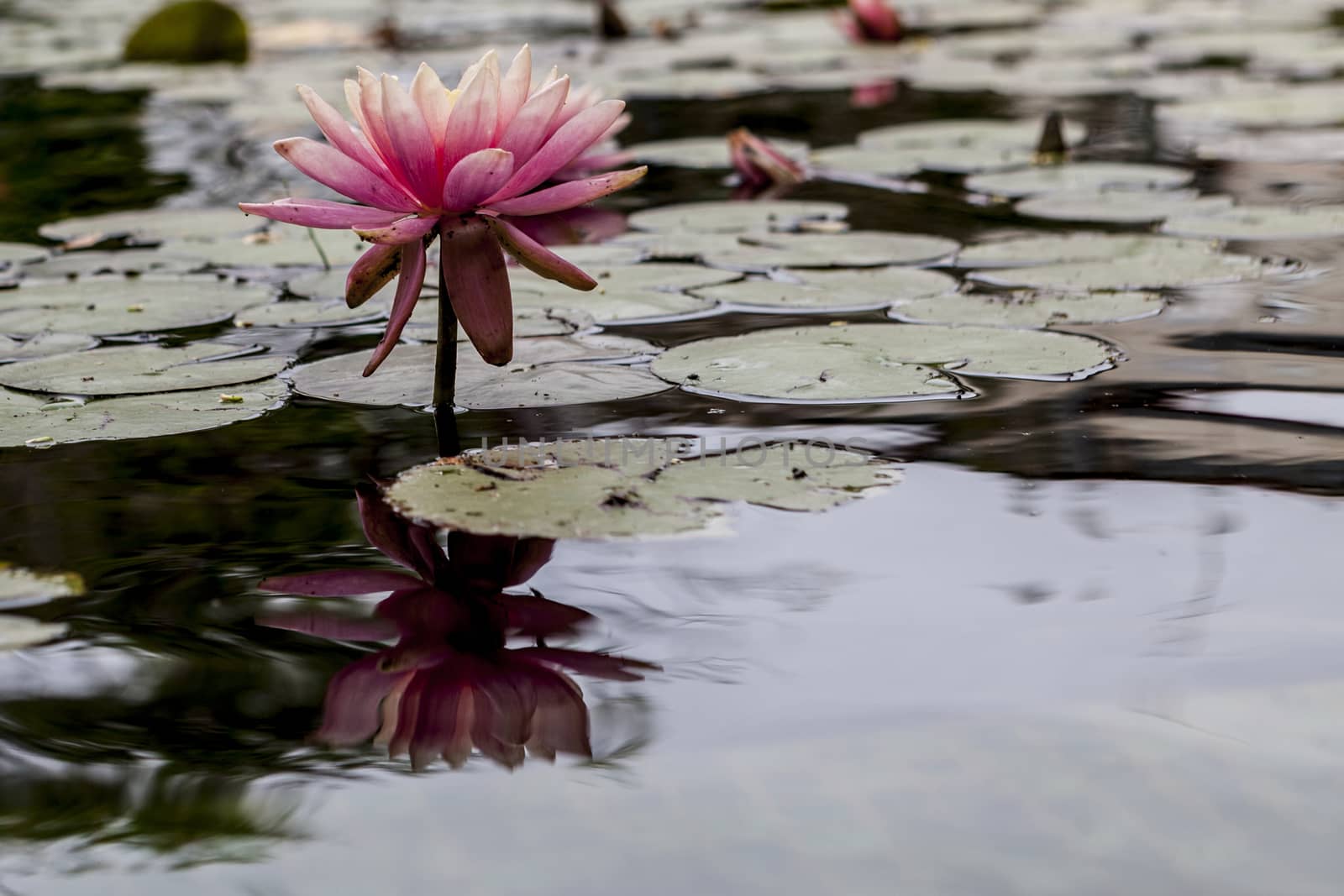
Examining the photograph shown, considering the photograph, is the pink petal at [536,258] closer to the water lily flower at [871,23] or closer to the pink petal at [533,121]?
the pink petal at [533,121]

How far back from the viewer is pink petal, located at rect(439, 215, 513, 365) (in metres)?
1.70

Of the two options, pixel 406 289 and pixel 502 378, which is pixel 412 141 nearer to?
pixel 406 289

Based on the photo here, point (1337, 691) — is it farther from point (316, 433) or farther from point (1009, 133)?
point (1009, 133)

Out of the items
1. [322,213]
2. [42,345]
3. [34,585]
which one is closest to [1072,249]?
[322,213]

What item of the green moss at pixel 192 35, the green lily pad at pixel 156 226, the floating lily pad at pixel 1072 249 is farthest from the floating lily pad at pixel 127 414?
the green moss at pixel 192 35

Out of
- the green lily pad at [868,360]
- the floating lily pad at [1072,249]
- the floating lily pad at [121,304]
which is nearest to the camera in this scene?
the green lily pad at [868,360]

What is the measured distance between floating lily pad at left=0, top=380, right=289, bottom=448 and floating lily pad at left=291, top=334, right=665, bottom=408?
3.6 inches

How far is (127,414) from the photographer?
6.01 feet

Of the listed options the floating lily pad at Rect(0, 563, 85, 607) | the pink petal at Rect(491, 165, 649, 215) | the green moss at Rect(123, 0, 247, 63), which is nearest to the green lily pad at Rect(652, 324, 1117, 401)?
the pink petal at Rect(491, 165, 649, 215)

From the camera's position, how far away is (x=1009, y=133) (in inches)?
164

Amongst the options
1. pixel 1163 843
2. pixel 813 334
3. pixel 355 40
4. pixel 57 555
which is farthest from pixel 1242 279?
pixel 355 40

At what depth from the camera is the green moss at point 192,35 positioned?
23.4ft

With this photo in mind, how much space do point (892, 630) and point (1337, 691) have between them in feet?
1.13

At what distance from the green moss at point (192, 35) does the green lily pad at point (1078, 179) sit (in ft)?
16.0
